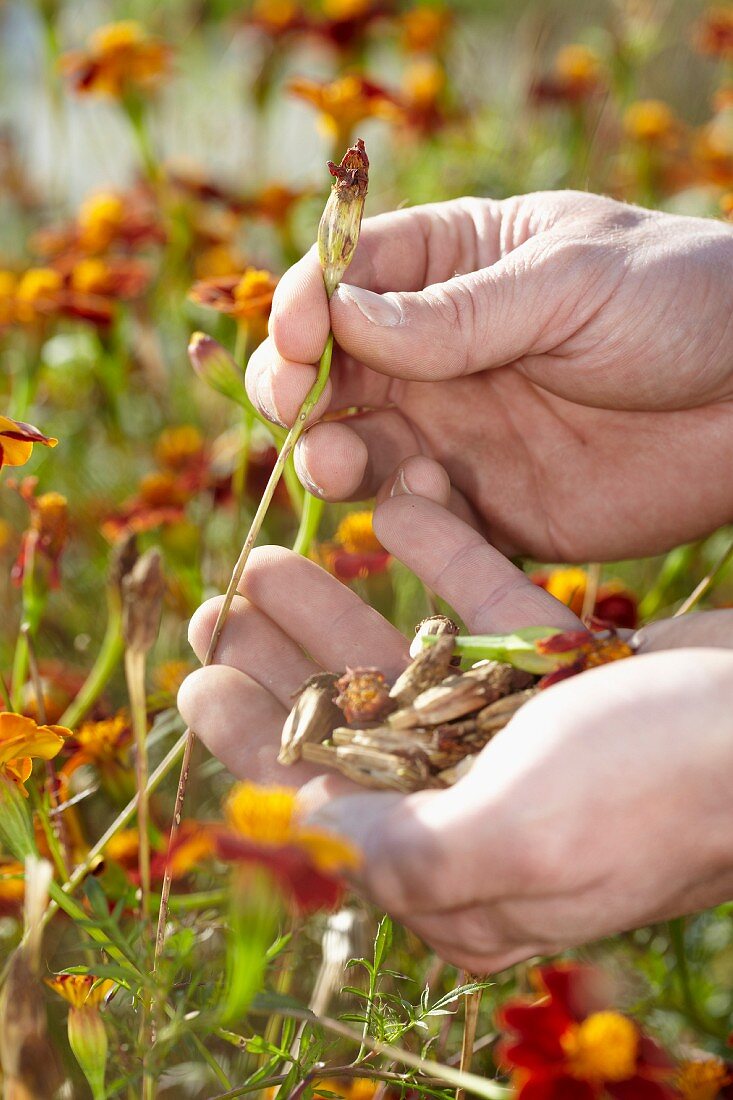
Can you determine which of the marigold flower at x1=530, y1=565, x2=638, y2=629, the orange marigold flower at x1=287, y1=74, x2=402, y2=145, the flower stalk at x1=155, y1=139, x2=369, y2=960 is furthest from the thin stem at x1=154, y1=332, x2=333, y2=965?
the orange marigold flower at x1=287, y1=74, x2=402, y2=145

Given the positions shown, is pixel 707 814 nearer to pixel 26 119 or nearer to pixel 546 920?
pixel 546 920

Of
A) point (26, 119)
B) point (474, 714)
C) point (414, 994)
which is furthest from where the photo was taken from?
point (26, 119)

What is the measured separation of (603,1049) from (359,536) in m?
0.45

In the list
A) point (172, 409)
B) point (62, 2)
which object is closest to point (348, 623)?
point (172, 409)

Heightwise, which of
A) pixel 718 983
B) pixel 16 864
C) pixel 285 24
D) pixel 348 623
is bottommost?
pixel 718 983

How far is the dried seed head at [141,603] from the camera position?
1.48 ft

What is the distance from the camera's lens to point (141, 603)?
17.9 inches

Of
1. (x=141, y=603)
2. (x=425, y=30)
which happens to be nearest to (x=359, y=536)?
(x=141, y=603)

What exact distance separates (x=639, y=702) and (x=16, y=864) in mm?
381

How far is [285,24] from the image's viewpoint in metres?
1.44

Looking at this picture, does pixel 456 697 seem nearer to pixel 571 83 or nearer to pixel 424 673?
pixel 424 673

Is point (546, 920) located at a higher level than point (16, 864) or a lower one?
higher

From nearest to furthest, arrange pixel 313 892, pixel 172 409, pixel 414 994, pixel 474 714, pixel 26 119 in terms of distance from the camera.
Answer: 1. pixel 313 892
2. pixel 474 714
3. pixel 414 994
4. pixel 172 409
5. pixel 26 119

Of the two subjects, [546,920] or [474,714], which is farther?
[474,714]
